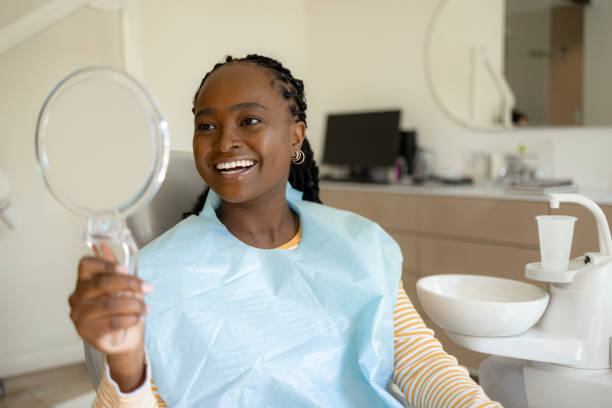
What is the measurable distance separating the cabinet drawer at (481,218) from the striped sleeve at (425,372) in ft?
4.80

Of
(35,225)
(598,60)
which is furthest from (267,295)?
(598,60)

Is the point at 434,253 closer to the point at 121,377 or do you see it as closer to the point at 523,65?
the point at 523,65

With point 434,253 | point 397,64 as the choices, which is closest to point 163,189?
point 434,253

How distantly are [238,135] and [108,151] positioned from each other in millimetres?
252

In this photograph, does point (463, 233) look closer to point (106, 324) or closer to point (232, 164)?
point (232, 164)

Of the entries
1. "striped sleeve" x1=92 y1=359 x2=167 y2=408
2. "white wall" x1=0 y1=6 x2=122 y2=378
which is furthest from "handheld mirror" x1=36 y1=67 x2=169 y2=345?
"white wall" x1=0 y1=6 x2=122 y2=378

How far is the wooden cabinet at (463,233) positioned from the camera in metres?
2.38

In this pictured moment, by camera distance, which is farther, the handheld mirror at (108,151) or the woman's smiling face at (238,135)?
the woman's smiling face at (238,135)

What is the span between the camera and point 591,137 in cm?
271

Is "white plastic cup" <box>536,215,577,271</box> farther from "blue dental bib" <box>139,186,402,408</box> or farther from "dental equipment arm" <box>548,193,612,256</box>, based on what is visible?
"blue dental bib" <box>139,186,402,408</box>

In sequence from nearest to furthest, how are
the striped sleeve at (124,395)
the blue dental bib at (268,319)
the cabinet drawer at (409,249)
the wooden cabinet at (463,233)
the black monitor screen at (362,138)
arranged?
the striped sleeve at (124,395) → the blue dental bib at (268,319) → the wooden cabinet at (463,233) → the cabinet drawer at (409,249) → the black monitor screen at (362,138)

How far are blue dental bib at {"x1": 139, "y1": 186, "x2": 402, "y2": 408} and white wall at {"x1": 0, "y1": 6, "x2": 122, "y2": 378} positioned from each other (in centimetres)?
196

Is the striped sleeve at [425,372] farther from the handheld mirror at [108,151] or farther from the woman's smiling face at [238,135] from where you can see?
the handheld mirror at [108,151]

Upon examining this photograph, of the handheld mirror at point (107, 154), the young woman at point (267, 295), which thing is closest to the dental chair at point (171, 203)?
the young woman at point (267, 295)
